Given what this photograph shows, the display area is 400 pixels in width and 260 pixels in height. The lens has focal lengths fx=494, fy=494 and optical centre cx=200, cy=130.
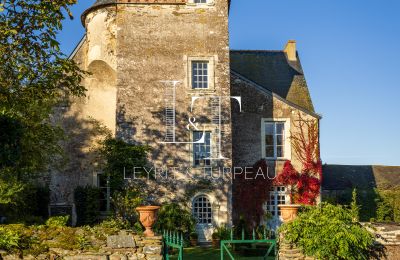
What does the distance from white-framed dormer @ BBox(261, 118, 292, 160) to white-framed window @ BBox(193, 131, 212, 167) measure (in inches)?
127

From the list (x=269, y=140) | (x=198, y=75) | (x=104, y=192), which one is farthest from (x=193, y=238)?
(x=198, y=75)

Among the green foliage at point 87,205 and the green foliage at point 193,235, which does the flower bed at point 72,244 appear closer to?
the green foliage at point 193,235

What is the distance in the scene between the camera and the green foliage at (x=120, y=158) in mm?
20672

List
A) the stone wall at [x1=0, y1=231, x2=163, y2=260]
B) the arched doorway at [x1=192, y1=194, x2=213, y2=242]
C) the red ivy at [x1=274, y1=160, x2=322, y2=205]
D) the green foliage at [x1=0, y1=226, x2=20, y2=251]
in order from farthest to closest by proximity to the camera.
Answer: the red ivy at [x1=274, y1=160, x2=322, y2=205] < the arched doorway at [x1=192, y1=194, x2=213, y2=242] < the stone wall at [x1=0, y1=231, x2=163, y2=260] < the green foliage at [x1=0, y1=226, x2=20, y2=251]

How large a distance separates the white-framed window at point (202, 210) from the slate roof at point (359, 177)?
10208 millimetres

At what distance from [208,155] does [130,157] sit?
3357 mm

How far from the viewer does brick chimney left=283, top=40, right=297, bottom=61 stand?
28766mm

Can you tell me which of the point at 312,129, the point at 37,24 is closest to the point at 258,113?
the point at 312,129

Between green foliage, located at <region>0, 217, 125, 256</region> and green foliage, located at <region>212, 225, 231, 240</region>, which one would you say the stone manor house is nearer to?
green foliage, located at <region>212, 225, 231, 240</region>

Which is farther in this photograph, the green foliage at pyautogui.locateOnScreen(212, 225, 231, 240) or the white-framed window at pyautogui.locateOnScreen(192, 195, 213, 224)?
the white-framed window at pyautogui.locateOnScreen(192, 195, 213, 224)

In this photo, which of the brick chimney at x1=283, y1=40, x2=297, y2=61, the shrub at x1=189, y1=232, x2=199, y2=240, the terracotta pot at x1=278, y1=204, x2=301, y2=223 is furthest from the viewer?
the brick chimney at x1=283, y1=40, x2=297, y2=61

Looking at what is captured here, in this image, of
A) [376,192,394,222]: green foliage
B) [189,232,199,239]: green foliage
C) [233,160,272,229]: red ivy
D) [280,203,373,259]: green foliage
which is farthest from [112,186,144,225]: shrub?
[376,192,394,222]: green foliage

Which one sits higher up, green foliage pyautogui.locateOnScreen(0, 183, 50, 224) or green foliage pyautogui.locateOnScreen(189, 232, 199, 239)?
green foliage pyautogui.locateOnScreen(0, 183, 50, 224)

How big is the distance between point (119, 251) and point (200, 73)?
1229 cm
